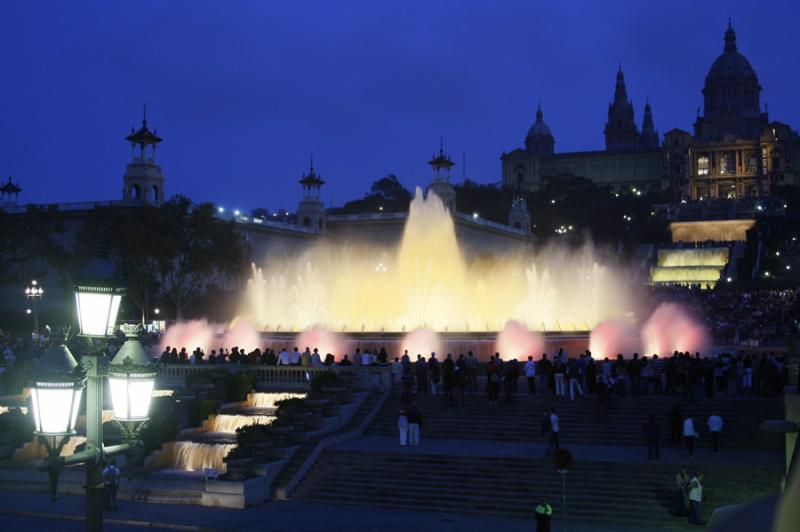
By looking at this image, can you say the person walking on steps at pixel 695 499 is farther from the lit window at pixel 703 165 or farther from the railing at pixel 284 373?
the lit window at pixel 703 165

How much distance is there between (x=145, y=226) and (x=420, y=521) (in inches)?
1556

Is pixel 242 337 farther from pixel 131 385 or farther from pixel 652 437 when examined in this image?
pixel 131 385

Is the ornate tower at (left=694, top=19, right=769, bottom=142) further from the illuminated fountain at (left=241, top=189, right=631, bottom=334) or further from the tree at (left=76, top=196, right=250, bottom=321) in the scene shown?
the tree at (left=76, top=196, right=250, bottom=321)

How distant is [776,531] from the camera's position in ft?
5.66

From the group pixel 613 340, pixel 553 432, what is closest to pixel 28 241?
pixel 613 340

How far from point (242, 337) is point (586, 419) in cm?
1865

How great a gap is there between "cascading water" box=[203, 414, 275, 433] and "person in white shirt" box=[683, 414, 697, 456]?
1194 cm

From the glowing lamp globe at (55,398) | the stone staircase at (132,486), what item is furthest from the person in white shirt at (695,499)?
the glowing lamp globe at (55,398)

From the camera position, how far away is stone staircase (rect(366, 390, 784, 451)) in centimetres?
2358

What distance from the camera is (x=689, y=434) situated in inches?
845

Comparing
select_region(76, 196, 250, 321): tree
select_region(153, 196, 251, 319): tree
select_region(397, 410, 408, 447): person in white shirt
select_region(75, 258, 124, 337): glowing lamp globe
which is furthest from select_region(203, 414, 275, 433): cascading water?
select_region(153, 196, 251, 319): tree

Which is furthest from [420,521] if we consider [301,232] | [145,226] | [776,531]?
[301,232]

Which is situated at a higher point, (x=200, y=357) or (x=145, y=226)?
(x=145, y=226)

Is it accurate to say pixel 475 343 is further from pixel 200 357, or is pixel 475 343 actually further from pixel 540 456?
pixel 540 456
